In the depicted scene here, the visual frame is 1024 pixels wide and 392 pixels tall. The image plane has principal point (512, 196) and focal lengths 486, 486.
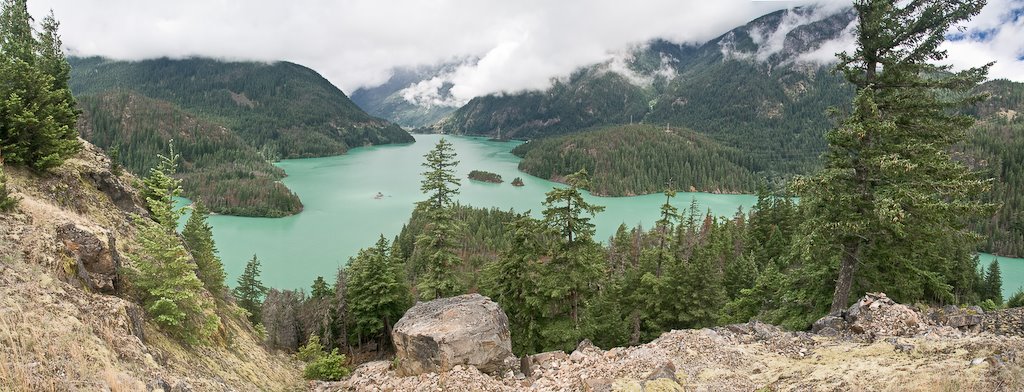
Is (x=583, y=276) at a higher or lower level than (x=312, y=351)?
higher

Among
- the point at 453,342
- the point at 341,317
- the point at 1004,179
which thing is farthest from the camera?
the point at 1004,179

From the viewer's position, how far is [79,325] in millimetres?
9734

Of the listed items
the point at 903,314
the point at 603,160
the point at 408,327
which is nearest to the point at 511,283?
the point at 408,327

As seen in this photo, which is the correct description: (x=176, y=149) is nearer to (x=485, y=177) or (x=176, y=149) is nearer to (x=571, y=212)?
(x=485, y=177)

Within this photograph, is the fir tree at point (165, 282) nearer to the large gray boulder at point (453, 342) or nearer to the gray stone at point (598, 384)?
the large gray boulder at point (453, 342)

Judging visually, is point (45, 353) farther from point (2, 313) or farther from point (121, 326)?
point (121, 326)

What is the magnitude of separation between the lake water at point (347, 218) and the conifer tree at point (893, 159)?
1073 inches

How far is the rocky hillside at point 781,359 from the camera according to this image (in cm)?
870

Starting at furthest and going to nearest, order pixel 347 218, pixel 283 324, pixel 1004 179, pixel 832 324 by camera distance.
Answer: pixel 1004 179
pixel 347 218
pixel 283 324
pixel 832 324

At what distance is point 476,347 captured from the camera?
1484cm

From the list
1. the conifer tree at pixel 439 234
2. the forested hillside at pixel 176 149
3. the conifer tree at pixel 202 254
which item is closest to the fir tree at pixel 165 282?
the conifer tree at pixel 439 234

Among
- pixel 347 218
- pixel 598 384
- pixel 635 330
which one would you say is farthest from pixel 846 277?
pixel 347 218

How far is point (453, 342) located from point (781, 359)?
875 cm

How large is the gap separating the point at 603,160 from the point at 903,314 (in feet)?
612
